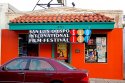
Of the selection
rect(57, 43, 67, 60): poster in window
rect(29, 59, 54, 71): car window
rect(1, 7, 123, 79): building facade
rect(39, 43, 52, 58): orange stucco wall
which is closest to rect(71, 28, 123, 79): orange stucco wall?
rect(1, 7, 123, 79): building facade

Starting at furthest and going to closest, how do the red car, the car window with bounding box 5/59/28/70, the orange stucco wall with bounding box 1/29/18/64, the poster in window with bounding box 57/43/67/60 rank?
the orange stucco wall with bounding box 1/29/18/64
the poster in window with bounding box 57/43/67/60
the car window with bounding box 5/59/28/70
the red car

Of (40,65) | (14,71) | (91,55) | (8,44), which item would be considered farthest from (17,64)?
(91,55)

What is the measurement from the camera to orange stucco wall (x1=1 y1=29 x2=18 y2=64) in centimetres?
2088

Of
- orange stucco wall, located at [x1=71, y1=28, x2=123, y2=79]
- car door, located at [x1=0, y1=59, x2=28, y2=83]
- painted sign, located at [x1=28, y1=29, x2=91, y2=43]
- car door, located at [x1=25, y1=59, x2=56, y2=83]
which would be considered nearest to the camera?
car door, located at [x1=25, y1=59, x2=56, y2=83]

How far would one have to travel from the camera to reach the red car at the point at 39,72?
43.1ft

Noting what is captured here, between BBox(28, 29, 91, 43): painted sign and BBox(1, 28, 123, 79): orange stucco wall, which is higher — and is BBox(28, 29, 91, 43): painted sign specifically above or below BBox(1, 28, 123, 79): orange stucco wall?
above

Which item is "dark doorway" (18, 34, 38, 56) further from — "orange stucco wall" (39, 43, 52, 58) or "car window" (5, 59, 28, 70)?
"car window" (5, 59, 28, 70)

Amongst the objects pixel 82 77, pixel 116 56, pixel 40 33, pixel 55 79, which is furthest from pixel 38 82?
pixel 116 56

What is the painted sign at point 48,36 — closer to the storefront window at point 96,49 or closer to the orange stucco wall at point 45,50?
the orange stucco wall at point 45,50

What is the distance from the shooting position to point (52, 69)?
13422 mm

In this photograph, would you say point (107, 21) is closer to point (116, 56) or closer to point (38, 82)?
point (116, 56)

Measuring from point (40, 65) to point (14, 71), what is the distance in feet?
3.17

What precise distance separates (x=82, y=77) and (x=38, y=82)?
1580mm

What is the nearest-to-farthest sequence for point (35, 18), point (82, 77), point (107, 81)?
1. point (82, 77)
2. point (107, 81)
3. point (35, 18)
